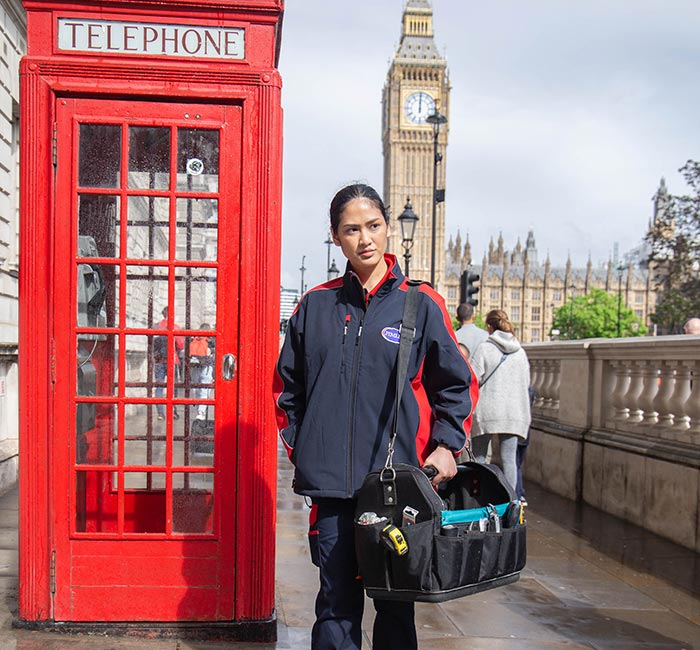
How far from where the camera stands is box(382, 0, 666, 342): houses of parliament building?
134 meters

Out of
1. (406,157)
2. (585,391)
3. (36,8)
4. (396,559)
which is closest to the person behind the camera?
(396,559)

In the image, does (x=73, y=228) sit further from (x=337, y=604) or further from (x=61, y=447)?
(x=337, y=604)

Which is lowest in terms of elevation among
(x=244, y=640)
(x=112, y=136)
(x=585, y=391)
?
(x=244, y=640)

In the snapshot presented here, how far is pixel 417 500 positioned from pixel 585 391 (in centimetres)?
714

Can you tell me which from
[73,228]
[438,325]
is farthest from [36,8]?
[438,325]

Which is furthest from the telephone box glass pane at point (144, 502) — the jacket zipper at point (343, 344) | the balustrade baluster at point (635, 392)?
the balustrade baluster at point (635, 392)

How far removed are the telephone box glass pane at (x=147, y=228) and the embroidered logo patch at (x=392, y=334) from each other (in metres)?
1.57

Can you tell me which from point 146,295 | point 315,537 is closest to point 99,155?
point 146,295

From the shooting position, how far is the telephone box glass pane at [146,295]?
4504 millimetres

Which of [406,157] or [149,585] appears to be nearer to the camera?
[149,585]

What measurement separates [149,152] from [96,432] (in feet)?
4.37

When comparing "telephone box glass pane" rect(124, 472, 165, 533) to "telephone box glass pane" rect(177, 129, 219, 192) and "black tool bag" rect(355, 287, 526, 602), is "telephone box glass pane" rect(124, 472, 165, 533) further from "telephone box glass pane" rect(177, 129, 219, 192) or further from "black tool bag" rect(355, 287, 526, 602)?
"black tool bag" rect(355, 287, 526, 602)

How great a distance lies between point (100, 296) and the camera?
178 inches

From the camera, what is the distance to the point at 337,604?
3.27 meters
